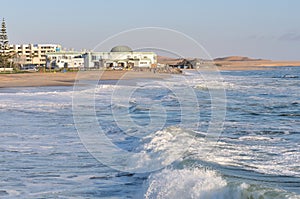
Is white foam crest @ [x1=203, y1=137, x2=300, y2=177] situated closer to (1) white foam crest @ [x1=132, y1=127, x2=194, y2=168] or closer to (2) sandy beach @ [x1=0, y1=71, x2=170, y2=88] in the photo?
(1) white foam crest @ [x1=132, y1=127, x2=194, y2=168]

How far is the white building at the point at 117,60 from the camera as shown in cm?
10983

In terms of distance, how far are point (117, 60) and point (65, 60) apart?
12.0 metres

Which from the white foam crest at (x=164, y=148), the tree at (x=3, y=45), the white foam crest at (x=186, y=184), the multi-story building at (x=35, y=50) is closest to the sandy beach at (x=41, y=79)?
the tree at (x=3, y=45)

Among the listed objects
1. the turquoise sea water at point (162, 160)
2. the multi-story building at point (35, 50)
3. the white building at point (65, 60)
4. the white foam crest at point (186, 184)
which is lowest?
the turquoise sea water at point (162, 160)

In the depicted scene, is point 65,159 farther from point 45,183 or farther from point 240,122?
→ point 240,122

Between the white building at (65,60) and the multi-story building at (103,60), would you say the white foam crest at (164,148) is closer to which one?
the multi-story building at (103,60)

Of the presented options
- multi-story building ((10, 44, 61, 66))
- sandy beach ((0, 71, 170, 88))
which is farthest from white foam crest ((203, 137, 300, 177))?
multi-story building ((10, 44, 61, 66))

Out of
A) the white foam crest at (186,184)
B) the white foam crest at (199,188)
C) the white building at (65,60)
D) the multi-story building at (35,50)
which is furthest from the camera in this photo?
the multi-story building at (35,50)

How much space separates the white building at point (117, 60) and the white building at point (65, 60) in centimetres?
186

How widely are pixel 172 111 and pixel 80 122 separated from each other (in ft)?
18.7

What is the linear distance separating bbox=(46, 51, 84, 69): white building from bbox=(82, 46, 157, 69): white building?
186cm

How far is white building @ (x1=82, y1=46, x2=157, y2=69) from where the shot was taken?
10983cm

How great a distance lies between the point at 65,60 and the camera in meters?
116

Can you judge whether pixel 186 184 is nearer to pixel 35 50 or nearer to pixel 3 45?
pixel 3 45
